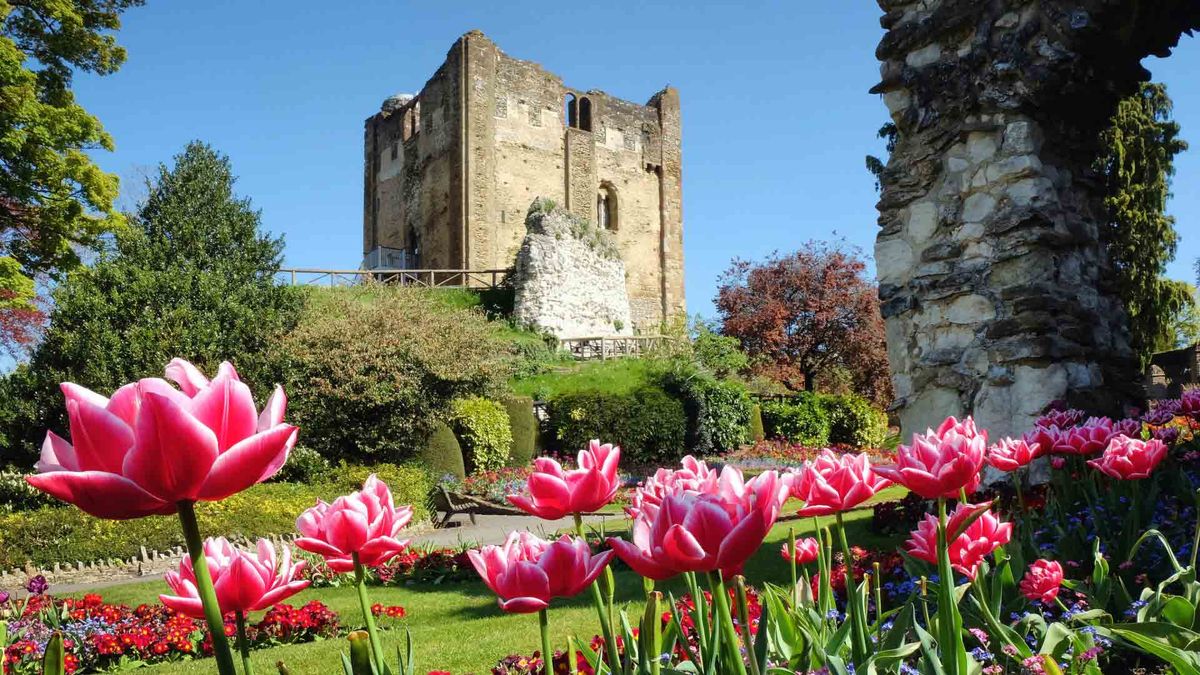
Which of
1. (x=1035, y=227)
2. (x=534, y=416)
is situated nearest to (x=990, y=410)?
(x=1035, y=227)

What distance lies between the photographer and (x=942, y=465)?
5.99 feet

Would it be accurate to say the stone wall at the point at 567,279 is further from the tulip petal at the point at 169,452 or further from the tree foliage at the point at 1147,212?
the tulip petal at the point at 169,452

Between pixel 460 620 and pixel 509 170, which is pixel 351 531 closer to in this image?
pixel 460 620

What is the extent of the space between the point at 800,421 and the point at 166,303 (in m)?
16.2

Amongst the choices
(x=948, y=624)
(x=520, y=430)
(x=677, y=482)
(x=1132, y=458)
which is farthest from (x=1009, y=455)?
(x=520, y=430)

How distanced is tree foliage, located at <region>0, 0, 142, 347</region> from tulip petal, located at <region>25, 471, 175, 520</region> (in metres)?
15.0

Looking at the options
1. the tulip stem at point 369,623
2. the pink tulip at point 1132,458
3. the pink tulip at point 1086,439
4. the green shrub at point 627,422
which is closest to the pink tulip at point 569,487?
the tulip stem at point 369,623

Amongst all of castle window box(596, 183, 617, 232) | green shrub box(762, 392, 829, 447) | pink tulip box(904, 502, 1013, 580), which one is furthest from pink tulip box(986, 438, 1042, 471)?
castle window box(596, 183, 617, 232)

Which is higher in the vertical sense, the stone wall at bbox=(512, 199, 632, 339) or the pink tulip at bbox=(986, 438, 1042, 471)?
the stone wall at bbox=(512, 199, 632, 339)

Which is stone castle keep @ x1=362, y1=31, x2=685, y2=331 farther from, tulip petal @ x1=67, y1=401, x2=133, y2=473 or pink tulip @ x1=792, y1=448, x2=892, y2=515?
tulip petal @ x1=67, y1=401, x2=133, y2=473

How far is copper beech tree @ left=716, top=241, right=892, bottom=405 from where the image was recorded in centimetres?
2716

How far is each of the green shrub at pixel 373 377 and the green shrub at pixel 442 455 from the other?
0.19m

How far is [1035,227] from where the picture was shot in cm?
481

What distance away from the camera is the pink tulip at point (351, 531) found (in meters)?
1.65
